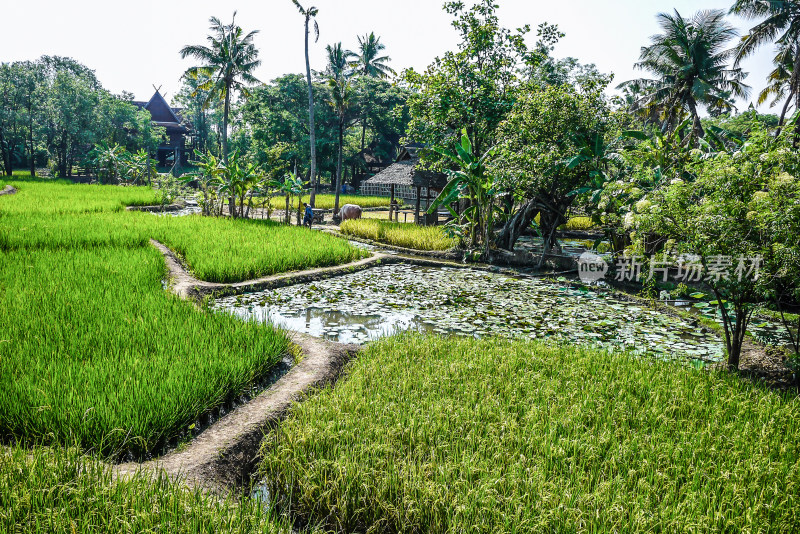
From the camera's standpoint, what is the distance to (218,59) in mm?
22125

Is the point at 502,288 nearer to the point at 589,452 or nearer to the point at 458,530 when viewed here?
the point at 589,452

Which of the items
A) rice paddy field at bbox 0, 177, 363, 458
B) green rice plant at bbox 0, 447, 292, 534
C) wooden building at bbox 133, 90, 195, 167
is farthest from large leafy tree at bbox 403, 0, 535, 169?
wooden building at bbox 133, 90, 195, 167

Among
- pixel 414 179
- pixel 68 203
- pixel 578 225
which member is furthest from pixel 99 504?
A: pixel 578 225

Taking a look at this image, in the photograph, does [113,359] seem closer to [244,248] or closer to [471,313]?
[471,313]

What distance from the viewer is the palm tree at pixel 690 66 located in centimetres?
1733

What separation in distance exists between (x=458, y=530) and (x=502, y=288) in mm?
5725

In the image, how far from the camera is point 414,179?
15.0 m

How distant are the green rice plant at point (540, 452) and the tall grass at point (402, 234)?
7.15 metres

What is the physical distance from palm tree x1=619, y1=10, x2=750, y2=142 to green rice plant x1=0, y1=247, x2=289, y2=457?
18.0 m

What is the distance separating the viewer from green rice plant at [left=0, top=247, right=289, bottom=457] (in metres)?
2.50

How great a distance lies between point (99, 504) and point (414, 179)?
45.1 feet

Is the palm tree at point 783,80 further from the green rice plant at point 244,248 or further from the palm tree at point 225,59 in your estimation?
the palm tree at point 225,59

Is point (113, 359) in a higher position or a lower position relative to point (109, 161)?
lower

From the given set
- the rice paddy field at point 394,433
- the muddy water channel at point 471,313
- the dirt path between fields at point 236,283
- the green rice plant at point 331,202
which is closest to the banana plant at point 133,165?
the green rice plant at point 331,202
